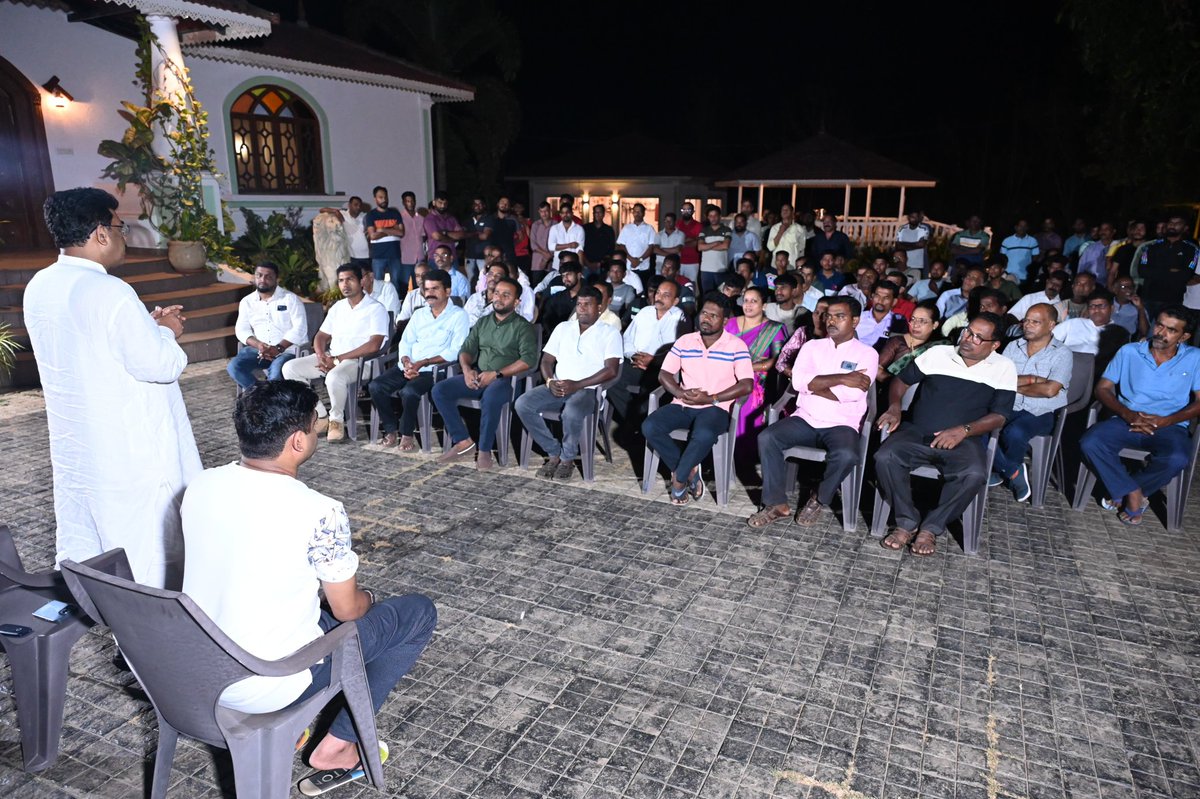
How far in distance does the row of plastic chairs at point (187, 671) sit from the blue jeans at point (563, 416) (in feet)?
10.4

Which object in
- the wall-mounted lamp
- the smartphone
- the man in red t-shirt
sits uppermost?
the wall-mounted lamp

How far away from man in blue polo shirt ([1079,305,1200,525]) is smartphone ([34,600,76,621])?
5367 mm

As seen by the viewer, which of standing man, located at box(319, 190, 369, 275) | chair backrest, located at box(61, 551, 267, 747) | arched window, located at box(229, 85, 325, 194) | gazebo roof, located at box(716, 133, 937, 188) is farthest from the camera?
gazebo roof, located at box(716, 133, 937, 188)

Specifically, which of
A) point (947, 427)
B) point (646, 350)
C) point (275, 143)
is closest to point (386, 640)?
point (947, 427)

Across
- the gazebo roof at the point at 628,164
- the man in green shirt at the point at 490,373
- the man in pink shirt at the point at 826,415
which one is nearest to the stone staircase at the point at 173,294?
the man in green shirt at the point at 490,373

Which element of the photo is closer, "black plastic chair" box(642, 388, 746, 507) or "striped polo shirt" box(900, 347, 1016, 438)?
"striped polo shirt" box(900, 347, 1016, 438)

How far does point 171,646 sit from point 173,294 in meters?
9.22

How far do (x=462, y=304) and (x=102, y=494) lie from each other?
508cm

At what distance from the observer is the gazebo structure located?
17453 millimetres

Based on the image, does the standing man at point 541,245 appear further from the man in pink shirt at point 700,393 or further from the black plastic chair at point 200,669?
the black plastic chair at point 200,669

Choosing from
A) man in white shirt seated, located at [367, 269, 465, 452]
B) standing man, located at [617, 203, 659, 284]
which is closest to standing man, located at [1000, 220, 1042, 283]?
standing man, located at [617, 203, 659, 284]

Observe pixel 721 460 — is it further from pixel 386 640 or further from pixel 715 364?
pixel 386 640

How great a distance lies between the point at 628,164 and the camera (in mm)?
23406

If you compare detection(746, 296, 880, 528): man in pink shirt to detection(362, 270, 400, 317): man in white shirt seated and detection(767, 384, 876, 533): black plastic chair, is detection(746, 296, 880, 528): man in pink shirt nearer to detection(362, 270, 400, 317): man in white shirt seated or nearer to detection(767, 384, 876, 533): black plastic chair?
detection(767, 384, 876, 533): black plastic chair
